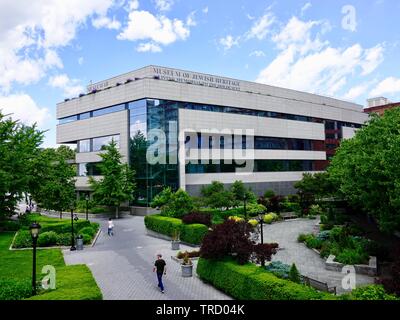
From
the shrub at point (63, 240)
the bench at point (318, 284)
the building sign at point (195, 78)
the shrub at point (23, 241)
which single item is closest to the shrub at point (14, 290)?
the bench at point (318, 284)

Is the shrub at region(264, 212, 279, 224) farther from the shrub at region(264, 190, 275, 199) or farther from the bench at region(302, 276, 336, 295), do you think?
the bench at region(302, 276, 336, 295)

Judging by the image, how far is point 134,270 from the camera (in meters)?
20.4

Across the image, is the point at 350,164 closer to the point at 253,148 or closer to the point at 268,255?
the point at 268,255

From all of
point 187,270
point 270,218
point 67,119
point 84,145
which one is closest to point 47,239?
point 187,270

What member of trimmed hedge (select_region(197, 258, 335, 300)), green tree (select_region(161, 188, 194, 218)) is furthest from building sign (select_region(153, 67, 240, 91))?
trimmed hedge (select_region(197, 258, 335, 300))

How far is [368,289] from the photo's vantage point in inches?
468

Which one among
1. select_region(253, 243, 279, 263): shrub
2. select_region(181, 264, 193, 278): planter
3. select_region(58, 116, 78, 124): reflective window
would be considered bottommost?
select_region(181, 264, 193, 278): planter

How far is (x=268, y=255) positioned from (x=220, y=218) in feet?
69.5

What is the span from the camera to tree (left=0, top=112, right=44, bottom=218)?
106 ft

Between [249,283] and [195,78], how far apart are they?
1666 inches

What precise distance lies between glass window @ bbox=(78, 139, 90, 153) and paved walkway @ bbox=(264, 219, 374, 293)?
30.7 meters

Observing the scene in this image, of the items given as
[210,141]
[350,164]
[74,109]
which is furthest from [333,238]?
[74,109]

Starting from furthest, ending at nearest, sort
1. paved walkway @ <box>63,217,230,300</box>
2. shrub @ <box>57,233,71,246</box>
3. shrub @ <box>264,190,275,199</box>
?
shrub @ <box>264,190,275,199</box> < shrub @ <box>57,233,71,246</box> < paved walkway @ <box>63,217,230,300</box>

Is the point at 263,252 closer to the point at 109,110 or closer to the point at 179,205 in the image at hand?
the point at 179,205
